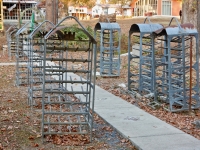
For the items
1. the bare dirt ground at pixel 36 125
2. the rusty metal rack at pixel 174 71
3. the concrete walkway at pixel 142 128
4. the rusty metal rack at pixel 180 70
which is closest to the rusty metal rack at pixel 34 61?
the bare dirt ground at pixel 36 125

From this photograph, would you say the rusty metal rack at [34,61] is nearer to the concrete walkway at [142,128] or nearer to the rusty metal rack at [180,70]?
the concrete walkway at [142,128]

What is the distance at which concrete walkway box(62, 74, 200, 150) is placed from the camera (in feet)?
19.5

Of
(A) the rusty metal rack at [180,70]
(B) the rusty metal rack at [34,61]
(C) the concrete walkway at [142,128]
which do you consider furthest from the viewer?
(B) the rusty metal rack at [34,61]

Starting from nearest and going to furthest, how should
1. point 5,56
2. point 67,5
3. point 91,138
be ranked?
point 91,138, point 5,56, point 67,5

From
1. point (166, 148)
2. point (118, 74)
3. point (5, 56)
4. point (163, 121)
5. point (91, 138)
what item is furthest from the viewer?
point (5, 56)

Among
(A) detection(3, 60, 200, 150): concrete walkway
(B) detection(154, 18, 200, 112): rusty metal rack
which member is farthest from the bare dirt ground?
(B) detection(154, 18, 200, 112): rusty metal rack

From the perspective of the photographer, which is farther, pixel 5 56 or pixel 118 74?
pixel 5 56

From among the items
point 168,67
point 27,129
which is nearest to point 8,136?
point 27,129

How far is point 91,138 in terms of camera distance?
620cm

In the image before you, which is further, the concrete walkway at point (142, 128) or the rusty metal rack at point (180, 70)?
the rusty metal rack at point (180, 70)

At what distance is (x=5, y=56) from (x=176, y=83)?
1346 centimetres

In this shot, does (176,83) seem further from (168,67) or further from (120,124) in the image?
(120,124)

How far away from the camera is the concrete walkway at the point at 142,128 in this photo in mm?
5945

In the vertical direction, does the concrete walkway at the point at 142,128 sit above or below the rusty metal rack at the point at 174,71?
below
